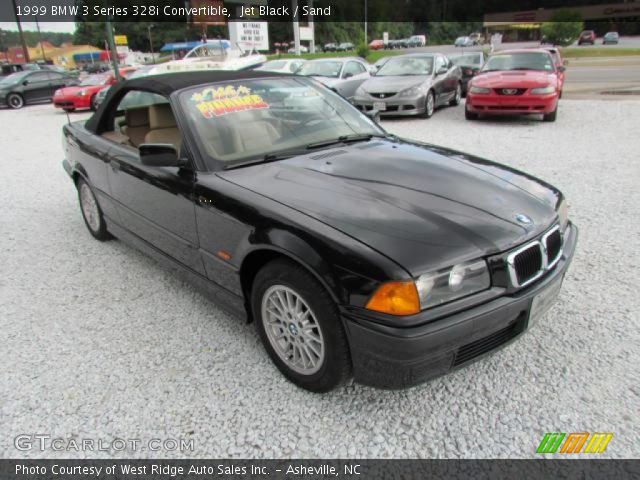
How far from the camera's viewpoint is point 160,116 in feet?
11.8

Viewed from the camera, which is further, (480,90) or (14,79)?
(14,79)

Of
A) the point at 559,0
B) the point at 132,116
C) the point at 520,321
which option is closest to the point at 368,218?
the point at 520,321

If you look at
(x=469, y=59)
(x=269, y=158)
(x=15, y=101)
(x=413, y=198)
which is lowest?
(x=15, y=101)

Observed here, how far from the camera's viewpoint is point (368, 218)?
2.07 meters

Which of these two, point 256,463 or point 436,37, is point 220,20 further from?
point 436,37

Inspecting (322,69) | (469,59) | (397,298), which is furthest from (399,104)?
(397,298)

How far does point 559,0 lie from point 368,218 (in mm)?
90872

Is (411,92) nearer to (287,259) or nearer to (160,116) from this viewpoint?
(160,116)

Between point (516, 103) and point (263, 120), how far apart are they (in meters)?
7.60

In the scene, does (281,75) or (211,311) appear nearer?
(211,311)

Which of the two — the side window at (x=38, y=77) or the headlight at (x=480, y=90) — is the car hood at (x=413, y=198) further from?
the side window at (x=38, y=77)

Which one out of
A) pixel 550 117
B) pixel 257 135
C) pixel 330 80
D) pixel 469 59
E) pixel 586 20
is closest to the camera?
pixel 257 135

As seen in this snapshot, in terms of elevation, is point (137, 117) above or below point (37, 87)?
above

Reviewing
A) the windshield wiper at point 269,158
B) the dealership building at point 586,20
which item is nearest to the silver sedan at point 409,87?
the windshield wiper at point 269,158
